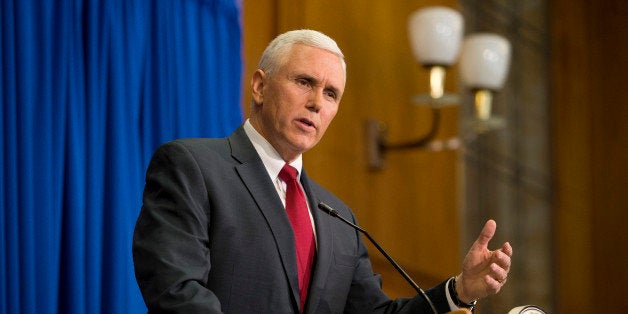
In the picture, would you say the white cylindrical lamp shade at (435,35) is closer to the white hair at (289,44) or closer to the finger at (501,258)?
the white hair at (289,44)

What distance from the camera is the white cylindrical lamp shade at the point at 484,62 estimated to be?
4.03 meters

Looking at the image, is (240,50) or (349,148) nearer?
(240,50)

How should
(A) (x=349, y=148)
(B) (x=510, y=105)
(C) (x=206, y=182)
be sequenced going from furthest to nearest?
(B) (x=510, y=105), (A) (x=349, y=148), (C) (x=206, y=182)

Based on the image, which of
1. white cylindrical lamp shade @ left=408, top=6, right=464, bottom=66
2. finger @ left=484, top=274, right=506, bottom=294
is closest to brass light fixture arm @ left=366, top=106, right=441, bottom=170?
white cylindrical lamp shade @ left=408, top=6, right=464, bottom=66

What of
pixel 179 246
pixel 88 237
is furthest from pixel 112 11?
pixel 179 246

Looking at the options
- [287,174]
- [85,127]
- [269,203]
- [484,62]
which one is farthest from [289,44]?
[484,62]

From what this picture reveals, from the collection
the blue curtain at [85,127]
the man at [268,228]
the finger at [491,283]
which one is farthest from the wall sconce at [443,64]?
the finger at [491,283]

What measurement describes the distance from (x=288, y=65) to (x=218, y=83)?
0.89 meters

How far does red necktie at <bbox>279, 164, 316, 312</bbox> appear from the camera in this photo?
6.97 ft

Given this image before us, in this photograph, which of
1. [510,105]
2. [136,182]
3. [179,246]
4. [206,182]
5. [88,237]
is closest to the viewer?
[179,246]

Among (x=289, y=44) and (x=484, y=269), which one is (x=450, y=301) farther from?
(x=289, y=44)

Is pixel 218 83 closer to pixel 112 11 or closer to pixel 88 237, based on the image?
pixel 112 11

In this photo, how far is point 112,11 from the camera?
110 inches

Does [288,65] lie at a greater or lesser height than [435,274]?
greater
